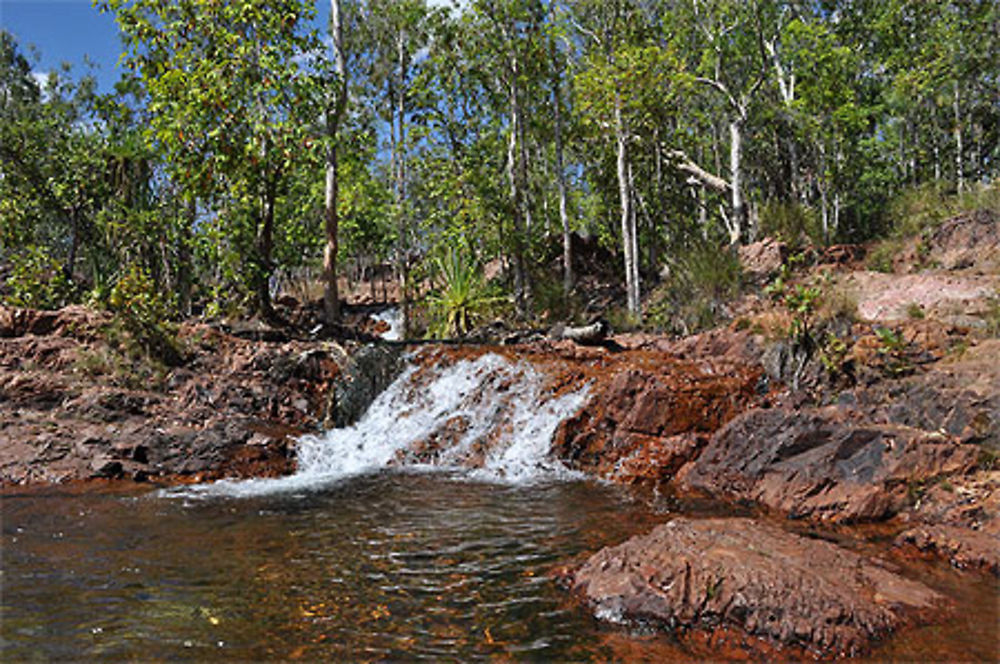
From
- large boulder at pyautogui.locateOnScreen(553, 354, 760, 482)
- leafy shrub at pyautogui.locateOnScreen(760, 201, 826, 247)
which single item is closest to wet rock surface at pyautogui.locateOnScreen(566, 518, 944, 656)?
large boulder at pyautogui.locateOnScreen(553, 354, 760, 482)

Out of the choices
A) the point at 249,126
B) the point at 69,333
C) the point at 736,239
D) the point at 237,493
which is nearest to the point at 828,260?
the point at 736,239

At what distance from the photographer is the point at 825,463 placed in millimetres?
7652

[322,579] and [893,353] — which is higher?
[893,353]

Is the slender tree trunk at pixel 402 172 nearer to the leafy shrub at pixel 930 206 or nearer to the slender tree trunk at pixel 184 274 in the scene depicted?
the slender tree trunk at pixel 184 274

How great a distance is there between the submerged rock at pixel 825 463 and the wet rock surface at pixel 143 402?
6.97 meters

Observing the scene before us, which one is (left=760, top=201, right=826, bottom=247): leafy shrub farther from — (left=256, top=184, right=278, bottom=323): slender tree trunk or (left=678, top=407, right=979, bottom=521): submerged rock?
(left=256, top=184, right=278, bottom=323): slender tree trunk

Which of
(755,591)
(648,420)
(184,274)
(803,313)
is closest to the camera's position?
(755,591)

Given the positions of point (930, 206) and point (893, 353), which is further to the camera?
point (930, 206)

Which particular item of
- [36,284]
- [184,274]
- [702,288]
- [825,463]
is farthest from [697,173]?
[36,284]

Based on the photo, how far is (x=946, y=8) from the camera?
87.2 feet

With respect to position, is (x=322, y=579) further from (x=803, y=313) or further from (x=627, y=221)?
(x=627, y=221)

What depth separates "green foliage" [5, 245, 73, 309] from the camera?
16.2 m

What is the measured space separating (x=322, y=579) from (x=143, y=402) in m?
8.02

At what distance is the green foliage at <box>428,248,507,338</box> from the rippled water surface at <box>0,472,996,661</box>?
10419mm
